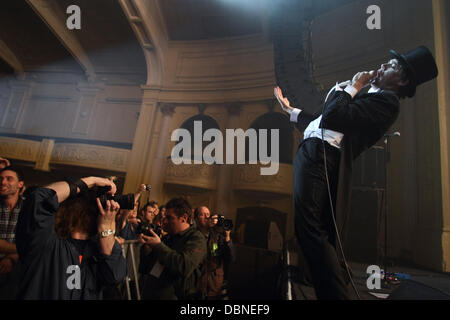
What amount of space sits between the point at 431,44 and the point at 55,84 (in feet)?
32.5

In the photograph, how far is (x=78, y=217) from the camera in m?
1.17

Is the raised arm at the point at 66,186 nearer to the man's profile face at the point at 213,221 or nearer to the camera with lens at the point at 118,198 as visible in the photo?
the camera with lens at the point at 118,198

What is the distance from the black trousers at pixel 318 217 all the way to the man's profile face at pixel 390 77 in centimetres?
43

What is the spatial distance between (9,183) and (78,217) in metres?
1.25

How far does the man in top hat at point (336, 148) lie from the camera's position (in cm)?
106

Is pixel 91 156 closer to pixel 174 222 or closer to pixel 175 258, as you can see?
pixel 174 222

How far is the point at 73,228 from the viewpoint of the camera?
1168mm

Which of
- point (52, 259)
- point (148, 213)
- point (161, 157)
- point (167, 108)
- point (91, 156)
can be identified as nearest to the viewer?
point (52, 259)

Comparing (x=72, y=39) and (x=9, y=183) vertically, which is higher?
(x=72, y=39)

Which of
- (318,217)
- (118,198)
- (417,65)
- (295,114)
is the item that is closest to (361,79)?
(417,65)

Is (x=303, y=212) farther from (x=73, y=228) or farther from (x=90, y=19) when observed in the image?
(x=90, y=19)

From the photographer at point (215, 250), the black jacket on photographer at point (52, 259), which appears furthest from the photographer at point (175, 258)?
the photographer at point (215, 250)
